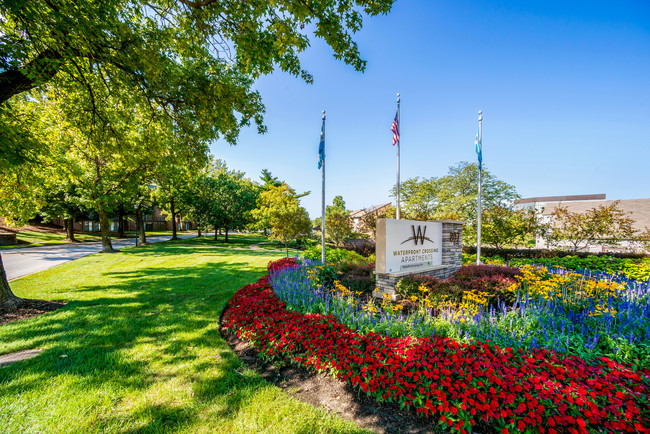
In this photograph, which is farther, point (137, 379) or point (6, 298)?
point (6, 298)

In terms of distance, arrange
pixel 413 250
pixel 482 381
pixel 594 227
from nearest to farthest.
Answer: pixel 482 381
pixel 413 250
pixel 594 227

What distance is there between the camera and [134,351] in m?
3.68

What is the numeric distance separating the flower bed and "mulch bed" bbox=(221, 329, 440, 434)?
112 millimetres

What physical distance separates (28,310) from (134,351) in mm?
4146

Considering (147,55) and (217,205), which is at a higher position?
(147,55)

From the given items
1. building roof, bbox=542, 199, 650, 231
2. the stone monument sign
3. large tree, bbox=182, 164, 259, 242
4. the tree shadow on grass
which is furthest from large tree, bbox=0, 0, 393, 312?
building roof, bbox=542, 199, 650, 231

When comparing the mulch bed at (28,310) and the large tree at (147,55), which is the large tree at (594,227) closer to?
the large tree at (147,55)

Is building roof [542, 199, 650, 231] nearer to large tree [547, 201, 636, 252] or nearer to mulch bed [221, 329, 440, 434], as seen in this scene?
large tree [547, 201, 636, 252]

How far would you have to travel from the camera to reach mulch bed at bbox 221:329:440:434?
239cm

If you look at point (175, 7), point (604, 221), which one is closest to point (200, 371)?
point (175, 7)

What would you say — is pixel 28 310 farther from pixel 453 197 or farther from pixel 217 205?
pixel 453 197

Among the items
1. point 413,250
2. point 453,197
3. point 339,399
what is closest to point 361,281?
point 413,250

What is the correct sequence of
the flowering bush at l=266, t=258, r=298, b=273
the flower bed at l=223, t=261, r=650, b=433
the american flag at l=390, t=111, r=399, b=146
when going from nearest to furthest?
the flower bed at l=223, t=261, r=650, b=433
the flowering bush at l=266, t=258, r=298, b=273
the american flag at l=390, t=111, r=399, b=146

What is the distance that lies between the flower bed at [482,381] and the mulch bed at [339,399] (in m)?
0.11
